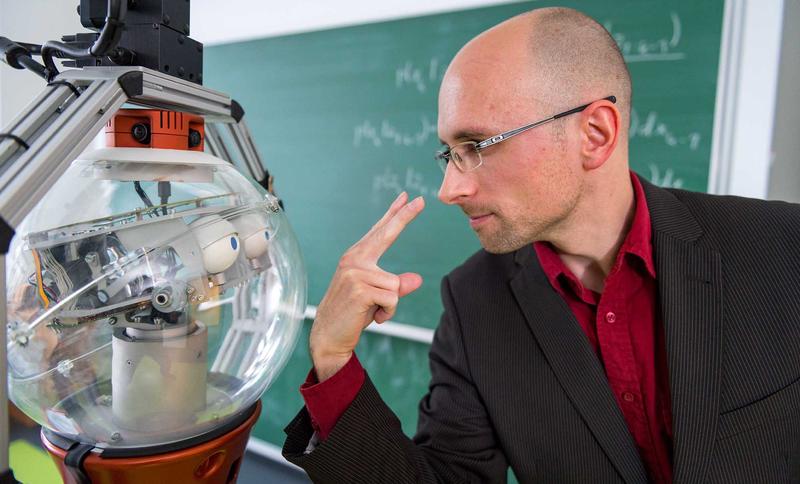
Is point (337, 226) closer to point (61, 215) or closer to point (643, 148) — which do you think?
point (643, 148)

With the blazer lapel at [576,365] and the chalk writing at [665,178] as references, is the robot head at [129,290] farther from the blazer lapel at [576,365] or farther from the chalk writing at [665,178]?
the chalk writing at [665,178]

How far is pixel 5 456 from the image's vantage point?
16.7 inches

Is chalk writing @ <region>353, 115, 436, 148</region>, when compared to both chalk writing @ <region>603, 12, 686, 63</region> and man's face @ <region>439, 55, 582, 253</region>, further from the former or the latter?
man's face @ <region>439, 55, 582, 253</region>

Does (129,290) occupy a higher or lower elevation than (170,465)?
higher

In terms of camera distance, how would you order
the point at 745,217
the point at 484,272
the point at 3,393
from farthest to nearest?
the point at 484,272 < the point at 745,217 < the point at 3,393

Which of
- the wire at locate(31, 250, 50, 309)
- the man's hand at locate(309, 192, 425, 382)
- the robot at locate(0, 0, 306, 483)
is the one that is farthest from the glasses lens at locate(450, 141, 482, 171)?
the wire at locate(31, 250, 50, 309)

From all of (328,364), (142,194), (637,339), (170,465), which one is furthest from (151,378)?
(637,339)

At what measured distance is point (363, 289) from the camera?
784 millimetres

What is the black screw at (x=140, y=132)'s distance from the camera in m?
0.59

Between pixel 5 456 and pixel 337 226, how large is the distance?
174 cm

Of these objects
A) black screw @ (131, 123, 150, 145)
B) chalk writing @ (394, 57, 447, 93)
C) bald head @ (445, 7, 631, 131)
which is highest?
chalk writing @ (394, 57, 447, 93)

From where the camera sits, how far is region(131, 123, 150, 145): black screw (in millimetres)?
593

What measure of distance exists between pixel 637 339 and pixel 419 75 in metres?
1.21

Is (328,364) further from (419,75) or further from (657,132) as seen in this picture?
(419,75)
